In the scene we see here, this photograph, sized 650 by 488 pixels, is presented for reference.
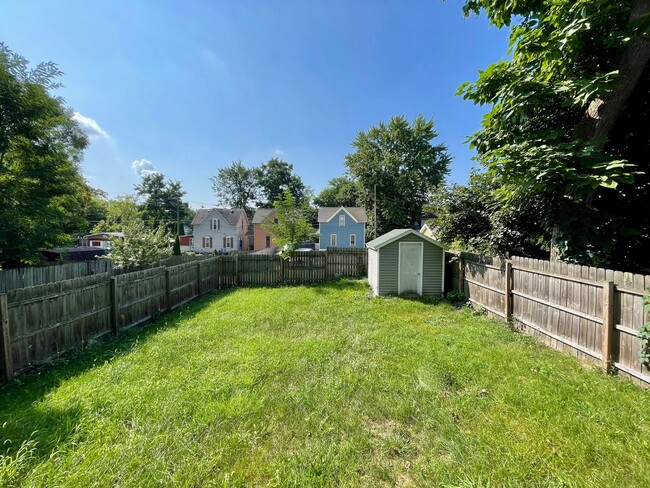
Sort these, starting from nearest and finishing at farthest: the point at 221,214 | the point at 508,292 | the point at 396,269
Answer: the point at 508,292 → the point at 396,269 → the point at 221,214

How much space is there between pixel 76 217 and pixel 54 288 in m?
7.99

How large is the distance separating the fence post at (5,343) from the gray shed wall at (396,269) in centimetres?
805

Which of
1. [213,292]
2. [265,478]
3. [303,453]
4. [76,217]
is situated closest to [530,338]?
[303,453]

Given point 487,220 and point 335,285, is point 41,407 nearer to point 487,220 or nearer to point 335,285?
point 335,285

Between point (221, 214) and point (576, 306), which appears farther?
point (221, 214)

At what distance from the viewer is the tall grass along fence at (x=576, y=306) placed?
3383 mm

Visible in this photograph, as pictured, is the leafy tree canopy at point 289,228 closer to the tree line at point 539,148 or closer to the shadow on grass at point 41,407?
the tree line at point 539,148

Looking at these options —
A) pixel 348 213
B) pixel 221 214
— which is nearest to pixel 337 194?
pixel 348 213

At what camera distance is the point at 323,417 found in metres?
2.79

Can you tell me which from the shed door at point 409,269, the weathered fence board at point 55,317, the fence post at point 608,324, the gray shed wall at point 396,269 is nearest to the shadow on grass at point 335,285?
the gray shed wall at point 396,269

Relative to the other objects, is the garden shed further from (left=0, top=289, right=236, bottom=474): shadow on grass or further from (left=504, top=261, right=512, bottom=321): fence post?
(left=0, top=289, right=236, bottom=474): shadow on grass

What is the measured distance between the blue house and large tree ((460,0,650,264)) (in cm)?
2131

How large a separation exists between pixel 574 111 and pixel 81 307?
10191mm

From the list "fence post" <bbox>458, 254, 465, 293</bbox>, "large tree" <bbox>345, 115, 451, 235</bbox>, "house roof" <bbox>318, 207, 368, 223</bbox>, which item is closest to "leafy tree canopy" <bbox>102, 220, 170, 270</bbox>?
"fence post" <bbox>458, 254, 465, 293</bbox>
